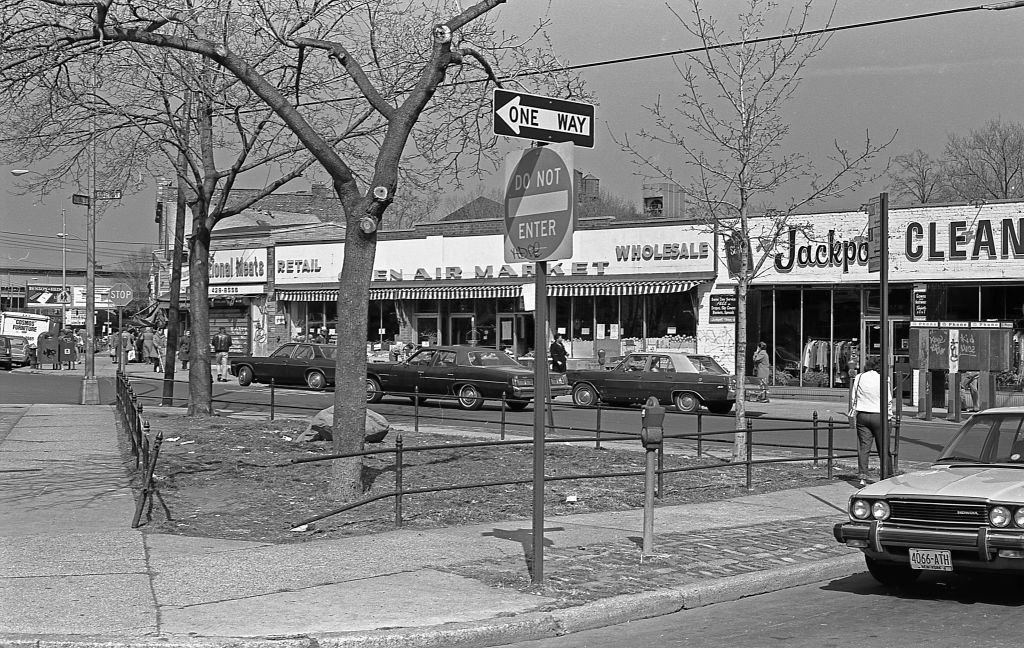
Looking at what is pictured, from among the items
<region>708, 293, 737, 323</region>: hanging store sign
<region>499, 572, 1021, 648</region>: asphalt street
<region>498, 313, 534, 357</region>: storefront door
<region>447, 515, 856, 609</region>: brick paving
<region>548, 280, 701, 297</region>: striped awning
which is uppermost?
<region>548, 280, 701, 297</region>: striped awning

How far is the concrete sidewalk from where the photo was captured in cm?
702

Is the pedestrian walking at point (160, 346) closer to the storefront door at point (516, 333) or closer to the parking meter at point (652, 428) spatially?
the storefront door at point (516, 333)

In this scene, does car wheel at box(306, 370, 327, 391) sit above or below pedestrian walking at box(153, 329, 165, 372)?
below

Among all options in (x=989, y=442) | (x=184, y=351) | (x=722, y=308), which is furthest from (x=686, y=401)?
(x=184, y=351)

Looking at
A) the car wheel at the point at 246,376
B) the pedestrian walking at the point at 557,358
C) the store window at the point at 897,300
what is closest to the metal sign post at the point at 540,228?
the pedestrian walking at the point at 557,358

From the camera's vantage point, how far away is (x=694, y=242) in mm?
36875

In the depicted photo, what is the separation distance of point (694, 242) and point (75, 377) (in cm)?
2479

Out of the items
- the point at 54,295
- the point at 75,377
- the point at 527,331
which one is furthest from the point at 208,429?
the point at 54,295

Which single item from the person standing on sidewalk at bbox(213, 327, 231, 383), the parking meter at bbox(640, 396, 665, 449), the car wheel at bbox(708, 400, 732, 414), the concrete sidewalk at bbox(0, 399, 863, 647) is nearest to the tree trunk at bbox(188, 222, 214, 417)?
the concrete sidewalk at bbox(0, 399, 863, 647)

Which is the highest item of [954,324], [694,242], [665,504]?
[694,242]

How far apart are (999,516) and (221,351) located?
37551mm

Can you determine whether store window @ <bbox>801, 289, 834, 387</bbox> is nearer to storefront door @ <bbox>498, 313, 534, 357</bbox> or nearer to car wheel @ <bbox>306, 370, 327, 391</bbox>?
storefront door @ <bbox>498, 313, 534, 357</bbox>

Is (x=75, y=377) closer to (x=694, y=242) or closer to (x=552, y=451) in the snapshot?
(x=694, y=242)

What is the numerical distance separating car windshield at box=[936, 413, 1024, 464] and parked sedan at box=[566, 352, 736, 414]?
17.4 meters
